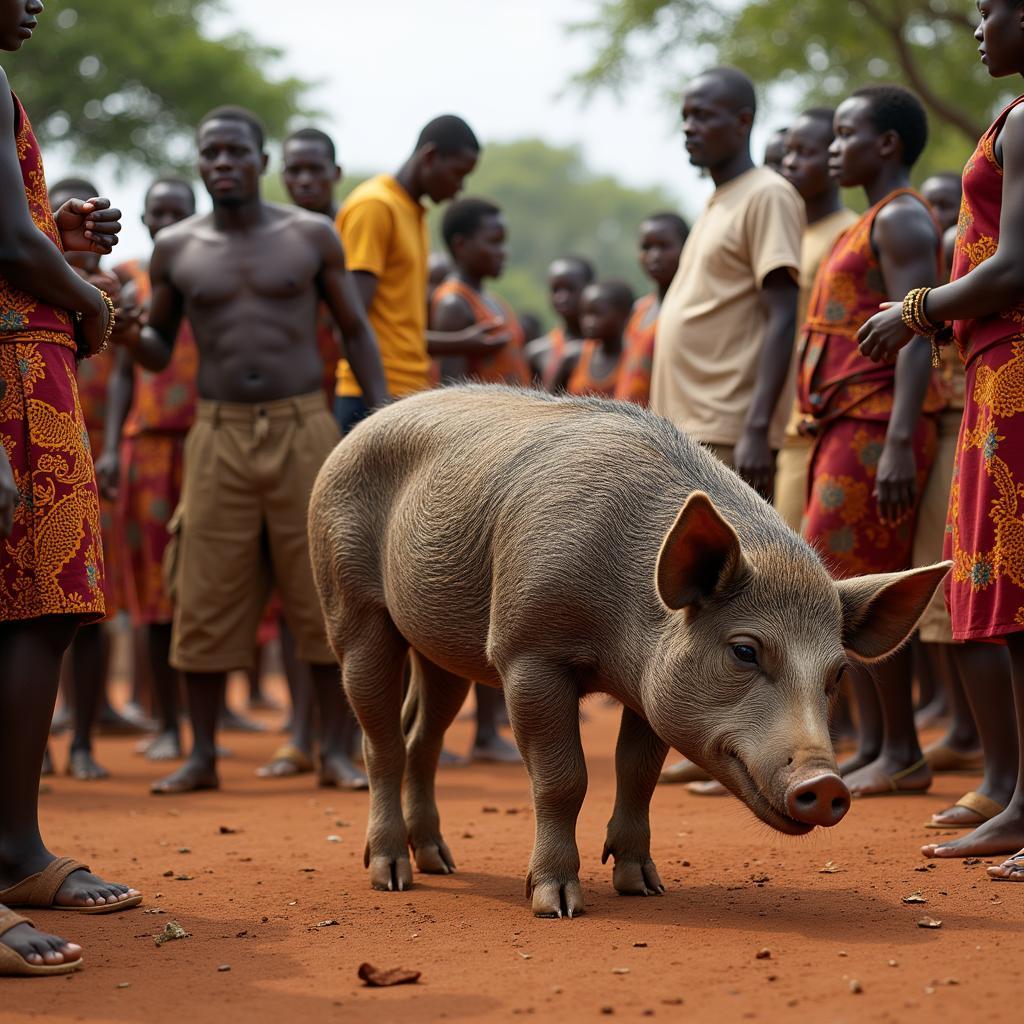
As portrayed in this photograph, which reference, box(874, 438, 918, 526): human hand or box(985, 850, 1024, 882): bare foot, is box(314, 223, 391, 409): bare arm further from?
box(985, 850, 1024, 882): bare foot

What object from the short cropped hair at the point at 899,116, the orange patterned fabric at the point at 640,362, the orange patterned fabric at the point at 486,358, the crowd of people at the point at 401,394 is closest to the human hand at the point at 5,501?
the crowd of people at the point at 401,394

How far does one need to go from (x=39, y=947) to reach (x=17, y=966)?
73mm

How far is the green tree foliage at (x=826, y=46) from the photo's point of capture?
2047 centimetres

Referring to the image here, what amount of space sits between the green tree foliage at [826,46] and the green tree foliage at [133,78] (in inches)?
302

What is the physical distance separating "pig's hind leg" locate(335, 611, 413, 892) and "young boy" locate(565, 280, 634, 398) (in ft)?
20.0

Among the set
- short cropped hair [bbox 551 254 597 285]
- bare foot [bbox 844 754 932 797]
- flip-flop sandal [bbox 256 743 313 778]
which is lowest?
flip-flop sandal [bbox 256 743 313 778]

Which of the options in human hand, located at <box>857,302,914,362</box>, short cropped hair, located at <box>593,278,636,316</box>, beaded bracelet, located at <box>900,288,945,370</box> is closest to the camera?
beaded bracelet, located at <box>900,288,945,370</box>

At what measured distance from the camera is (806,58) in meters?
21.4

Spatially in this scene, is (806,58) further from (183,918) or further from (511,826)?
(183,918)

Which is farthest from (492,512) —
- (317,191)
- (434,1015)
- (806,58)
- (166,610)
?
(806,58)

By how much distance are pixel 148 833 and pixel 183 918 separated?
5.71 feet

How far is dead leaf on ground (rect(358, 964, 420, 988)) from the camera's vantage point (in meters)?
3.75

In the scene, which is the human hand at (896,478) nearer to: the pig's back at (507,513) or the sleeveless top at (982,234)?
the sleeveless top at (982,234)

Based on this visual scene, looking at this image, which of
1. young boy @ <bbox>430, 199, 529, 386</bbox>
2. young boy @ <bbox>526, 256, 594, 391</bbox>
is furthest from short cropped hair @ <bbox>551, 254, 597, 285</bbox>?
young boy @ <bbox>430, 199, 529, 386</bbox>
